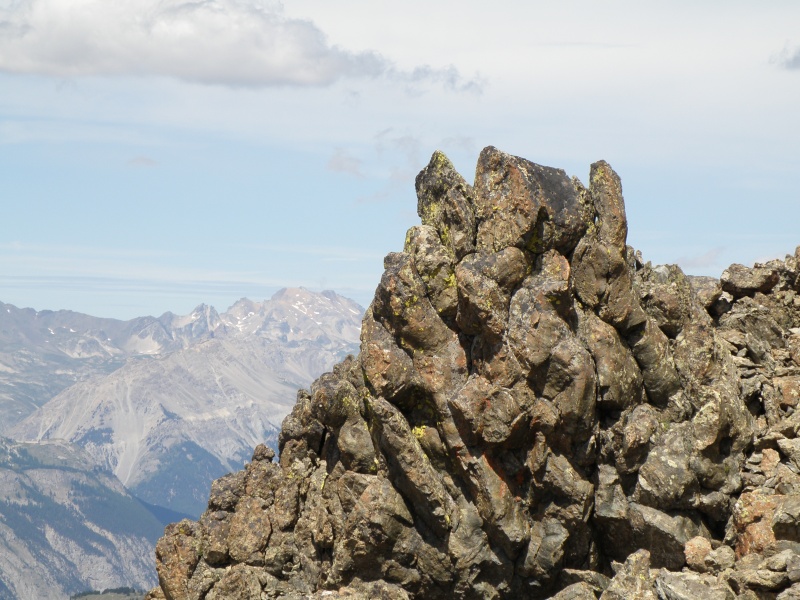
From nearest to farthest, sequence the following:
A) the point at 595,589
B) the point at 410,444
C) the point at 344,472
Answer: the point at 595,589 < the point at 410,444 < the point at 344,472

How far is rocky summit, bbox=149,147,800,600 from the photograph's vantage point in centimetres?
4666

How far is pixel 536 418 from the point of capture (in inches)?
1868

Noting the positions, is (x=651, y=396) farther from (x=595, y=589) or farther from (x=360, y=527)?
(x=360, y=527)

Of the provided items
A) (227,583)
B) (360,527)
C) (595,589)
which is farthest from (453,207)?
(227,583)

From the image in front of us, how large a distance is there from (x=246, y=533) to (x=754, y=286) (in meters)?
31.9

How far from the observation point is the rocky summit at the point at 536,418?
46656 mm

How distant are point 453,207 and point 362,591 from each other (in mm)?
19882

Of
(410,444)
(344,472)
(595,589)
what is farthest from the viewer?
(344,472)

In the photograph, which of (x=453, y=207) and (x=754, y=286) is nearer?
(x=453, y=207)

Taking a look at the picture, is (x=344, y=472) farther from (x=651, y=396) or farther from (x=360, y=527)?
(x=651, y=396)

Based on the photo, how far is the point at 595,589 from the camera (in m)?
46.4

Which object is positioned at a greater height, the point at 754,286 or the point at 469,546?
the point at 754,286

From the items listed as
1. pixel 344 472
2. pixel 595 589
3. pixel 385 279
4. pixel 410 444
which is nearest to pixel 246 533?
pixel 344 472

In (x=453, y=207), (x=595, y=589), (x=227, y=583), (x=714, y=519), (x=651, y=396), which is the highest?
(x=453, y=207)
